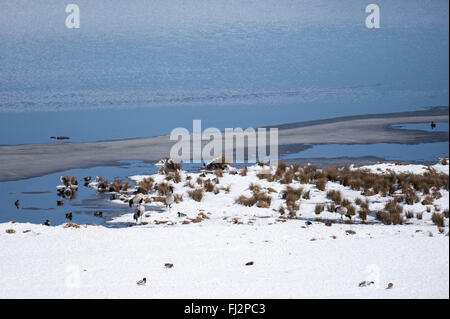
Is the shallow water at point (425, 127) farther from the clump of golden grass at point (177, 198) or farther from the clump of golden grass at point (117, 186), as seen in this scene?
the clump of golden grass at point (117, 186)

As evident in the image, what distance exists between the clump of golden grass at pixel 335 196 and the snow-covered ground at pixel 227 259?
57.6 inches

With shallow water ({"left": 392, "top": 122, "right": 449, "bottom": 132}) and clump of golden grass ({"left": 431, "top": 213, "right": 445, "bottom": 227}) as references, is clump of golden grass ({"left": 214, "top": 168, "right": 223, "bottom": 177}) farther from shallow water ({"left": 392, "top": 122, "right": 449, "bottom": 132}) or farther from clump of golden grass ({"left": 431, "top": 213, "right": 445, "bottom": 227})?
shallow water ({"left": 392, "top": 122, "right": 449, "bottom": 132})

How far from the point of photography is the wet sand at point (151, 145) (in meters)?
14.8

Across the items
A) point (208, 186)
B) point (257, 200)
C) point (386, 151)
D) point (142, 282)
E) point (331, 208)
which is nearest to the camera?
point (142, 282)

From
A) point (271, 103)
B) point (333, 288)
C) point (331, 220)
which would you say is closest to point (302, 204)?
point (331, 220)

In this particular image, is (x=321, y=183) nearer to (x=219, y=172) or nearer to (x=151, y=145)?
(x=219, y=172)

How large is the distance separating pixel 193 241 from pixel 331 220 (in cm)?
334

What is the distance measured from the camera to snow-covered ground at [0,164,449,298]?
510cm

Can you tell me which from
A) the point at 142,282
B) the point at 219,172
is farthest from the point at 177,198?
the point at 142,282

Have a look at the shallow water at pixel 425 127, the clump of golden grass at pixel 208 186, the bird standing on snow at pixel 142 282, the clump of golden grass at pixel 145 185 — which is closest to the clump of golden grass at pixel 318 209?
the clump of golden grass at pixel 208 186

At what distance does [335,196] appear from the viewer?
11312 mm

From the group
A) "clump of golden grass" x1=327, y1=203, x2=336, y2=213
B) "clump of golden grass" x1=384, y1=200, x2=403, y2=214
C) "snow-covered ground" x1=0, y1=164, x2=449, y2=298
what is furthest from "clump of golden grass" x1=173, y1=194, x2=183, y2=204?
"clump of golden grass" x1=384, y1=200, x2=403, y2=214

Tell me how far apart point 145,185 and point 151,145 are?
20.2ft
